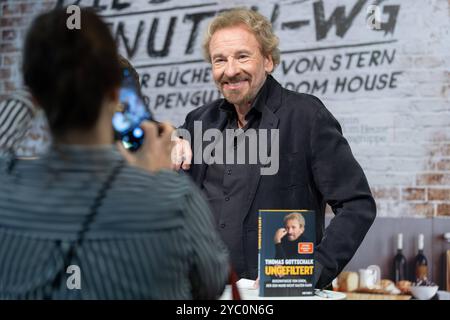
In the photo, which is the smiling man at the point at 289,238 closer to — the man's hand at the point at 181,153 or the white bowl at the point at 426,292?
the man's hand at the point at 181,153

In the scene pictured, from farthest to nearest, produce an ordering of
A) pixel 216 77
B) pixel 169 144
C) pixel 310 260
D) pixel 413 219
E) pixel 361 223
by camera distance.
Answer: pixel 413 219 → pixel 216 77 → pixel 361 223 → pixel 310 260 → pixel 169 144

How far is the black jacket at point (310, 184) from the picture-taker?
200 cm

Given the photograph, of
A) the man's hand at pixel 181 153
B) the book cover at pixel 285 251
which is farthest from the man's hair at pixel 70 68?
the man's hand at pixel 181 153

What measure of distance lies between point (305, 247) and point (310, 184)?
20.7 inches

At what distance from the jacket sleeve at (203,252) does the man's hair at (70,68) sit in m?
0.19

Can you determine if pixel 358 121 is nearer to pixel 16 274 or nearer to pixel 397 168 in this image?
pixel 397 168

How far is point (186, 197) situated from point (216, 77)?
1.26m

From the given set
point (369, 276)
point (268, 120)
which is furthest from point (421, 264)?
point (268, 120)

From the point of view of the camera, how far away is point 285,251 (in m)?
1.60

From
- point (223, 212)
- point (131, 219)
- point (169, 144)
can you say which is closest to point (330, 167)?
point (223, 212)

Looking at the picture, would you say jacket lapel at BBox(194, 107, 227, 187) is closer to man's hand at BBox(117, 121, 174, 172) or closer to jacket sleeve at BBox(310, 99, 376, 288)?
jacket sleeve at BBox(310, 99, 376, 288)

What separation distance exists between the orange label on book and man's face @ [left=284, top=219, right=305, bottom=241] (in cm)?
2

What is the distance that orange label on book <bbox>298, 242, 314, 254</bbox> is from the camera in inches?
63.1

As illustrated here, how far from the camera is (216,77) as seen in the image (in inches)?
87.3
